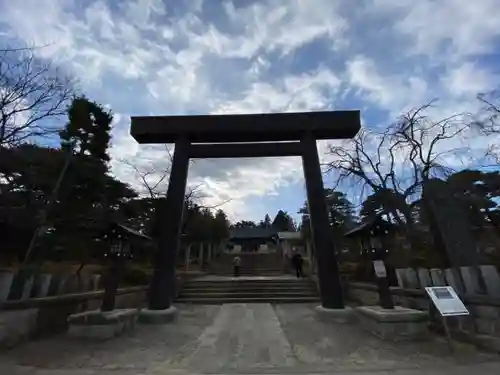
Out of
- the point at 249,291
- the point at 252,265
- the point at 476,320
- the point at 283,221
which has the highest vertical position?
the point at 283,221

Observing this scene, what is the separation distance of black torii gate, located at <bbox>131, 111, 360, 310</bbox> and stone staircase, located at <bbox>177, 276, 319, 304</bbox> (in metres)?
4.09

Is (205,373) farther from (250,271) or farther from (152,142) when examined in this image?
(250,271)

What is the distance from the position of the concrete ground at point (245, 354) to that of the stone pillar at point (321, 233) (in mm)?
1512

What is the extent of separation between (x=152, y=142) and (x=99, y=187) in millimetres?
4952

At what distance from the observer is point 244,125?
36.0 feet

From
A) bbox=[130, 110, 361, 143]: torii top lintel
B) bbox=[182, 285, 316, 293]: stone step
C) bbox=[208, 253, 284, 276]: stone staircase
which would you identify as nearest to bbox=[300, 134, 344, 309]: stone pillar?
bbox=[130, 110, 361, 143]: torii top lintel

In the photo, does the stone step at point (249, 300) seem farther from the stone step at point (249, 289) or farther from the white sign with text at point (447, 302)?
the white sign with text at point (447, 302)

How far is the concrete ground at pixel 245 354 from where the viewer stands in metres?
4.79

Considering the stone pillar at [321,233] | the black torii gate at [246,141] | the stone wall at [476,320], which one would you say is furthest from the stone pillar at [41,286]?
the stone wall at [476,320]

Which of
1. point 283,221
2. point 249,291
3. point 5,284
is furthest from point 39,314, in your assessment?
point 283,221

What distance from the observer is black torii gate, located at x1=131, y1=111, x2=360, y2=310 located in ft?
34.0

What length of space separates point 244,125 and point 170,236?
3867 millimetres

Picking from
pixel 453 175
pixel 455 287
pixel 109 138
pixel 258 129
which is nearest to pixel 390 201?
pixel 453 175

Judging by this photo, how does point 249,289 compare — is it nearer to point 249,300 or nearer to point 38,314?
point 249,300
